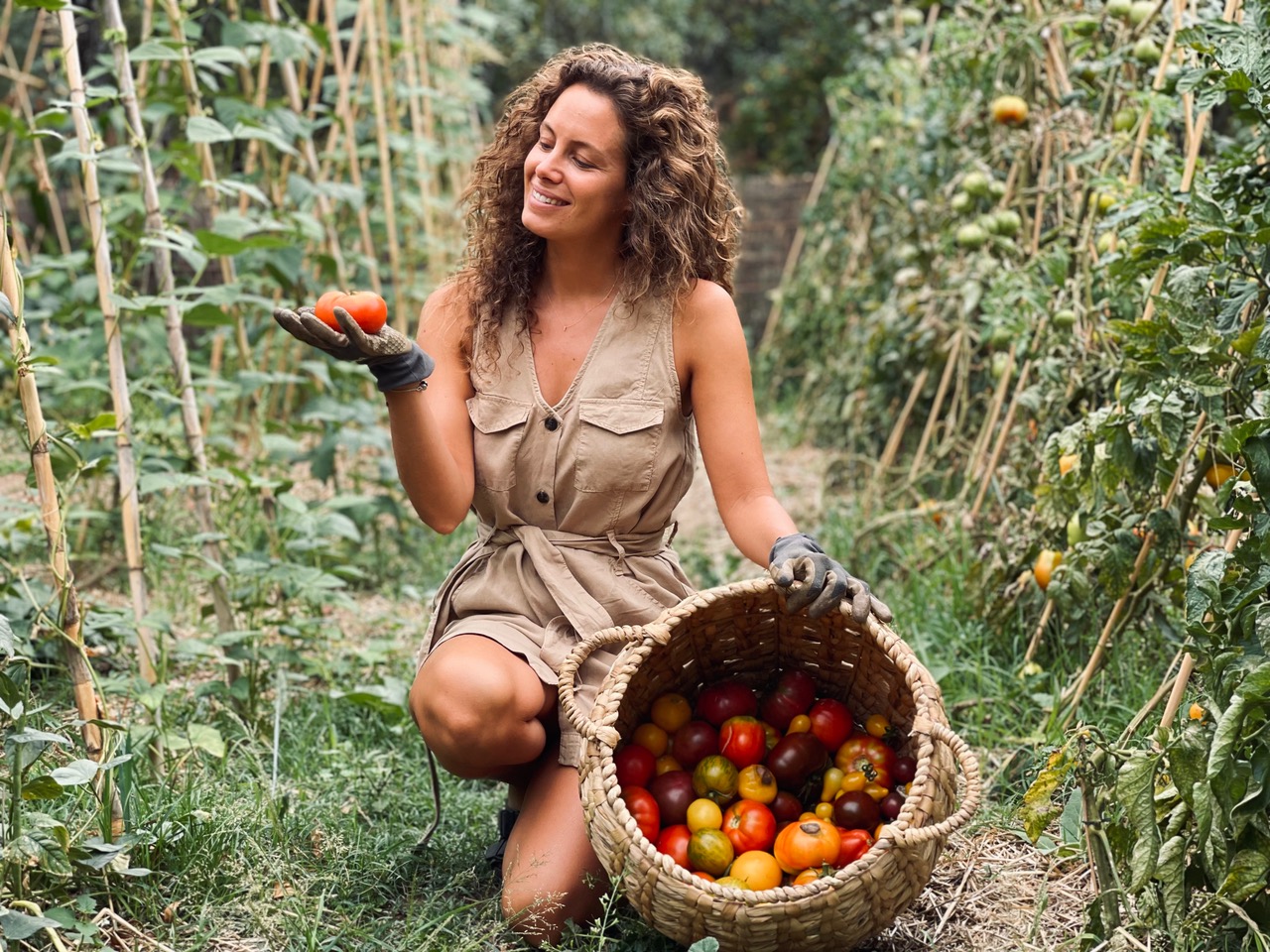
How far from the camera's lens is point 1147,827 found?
4.95ft

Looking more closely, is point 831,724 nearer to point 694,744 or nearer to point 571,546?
point 694,744

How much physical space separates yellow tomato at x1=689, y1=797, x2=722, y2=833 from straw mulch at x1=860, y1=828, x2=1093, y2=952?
10.4 inches

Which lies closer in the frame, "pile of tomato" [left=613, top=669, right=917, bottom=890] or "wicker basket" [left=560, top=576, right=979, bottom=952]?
"wicker basket" [left=560, top=576, right=979, bottom=952]

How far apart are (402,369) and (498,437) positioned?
1.02 feet

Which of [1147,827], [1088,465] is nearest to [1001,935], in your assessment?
[1147,827]

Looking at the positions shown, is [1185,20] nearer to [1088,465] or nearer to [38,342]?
[1088,465]

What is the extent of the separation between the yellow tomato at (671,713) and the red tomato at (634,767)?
0.07 metres

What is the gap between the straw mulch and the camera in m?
1.77

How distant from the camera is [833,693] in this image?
2037mm

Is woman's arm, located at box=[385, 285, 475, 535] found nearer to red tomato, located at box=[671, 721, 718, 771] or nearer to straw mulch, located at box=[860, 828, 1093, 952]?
red tomato, located at box=[671, 721, 718, 771]

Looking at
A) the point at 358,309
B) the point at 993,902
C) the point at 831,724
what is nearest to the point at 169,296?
the point at 358,309

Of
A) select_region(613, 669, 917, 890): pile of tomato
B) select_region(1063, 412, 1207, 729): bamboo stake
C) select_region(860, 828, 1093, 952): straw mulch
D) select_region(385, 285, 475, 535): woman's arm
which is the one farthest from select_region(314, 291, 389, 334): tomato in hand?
select_region(1063, 412, 1207, 729): bamboo stake

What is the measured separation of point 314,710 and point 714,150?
4.16ft

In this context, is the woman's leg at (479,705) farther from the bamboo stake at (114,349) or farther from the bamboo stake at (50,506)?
the bamboo stake at (114,349)
